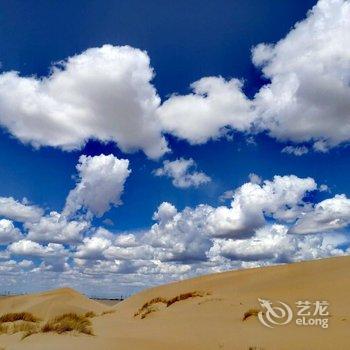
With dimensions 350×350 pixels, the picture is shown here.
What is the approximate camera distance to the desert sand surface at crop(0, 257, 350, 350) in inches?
443

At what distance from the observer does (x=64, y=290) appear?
1882 inches

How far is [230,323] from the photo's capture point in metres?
15.7

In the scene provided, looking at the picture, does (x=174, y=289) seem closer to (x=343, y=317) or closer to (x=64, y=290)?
(x=64, y=290)

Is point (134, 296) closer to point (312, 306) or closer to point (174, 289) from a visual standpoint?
point (174, 289)

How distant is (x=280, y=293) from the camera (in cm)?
2627

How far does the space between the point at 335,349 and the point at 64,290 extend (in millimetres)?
41425

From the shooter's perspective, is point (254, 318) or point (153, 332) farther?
point (254, 318)

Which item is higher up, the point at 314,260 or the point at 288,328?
the point at 314,260

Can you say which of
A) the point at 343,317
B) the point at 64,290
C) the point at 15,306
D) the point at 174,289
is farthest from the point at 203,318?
the point at 64,290

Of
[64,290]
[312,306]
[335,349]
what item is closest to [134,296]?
[64,290]

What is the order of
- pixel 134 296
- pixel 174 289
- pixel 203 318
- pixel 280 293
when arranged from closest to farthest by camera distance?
pixel 203 318
pixel 280 293
pixel 174 289
pixel 134 296

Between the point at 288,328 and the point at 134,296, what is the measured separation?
31562 millimetres

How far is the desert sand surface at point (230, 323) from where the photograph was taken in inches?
443

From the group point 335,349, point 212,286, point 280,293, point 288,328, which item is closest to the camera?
point 335,349
